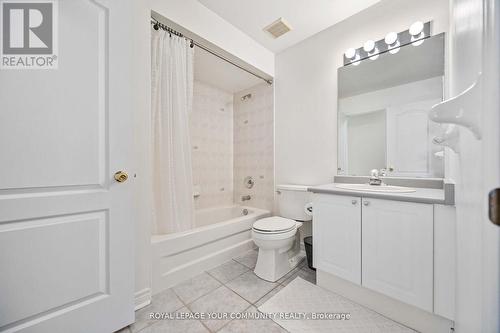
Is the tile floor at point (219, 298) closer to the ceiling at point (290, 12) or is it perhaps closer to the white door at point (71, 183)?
the white door at point (71, 183)

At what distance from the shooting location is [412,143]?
4.96 ft

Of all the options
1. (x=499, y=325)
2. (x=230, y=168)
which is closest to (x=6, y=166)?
(x=499, y=325)

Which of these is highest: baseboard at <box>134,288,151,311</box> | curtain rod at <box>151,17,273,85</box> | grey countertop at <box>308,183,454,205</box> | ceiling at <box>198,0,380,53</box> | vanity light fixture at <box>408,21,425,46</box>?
ceiling at <box>198,0,380,53</box>

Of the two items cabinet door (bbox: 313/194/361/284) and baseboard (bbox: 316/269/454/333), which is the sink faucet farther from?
baseboard (bbox: 316/269/454/333)

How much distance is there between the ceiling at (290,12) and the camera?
5.48ft

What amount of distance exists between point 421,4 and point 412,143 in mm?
1082

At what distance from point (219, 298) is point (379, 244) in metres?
1.18

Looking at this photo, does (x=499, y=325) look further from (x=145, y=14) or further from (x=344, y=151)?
(x=145, y=14)

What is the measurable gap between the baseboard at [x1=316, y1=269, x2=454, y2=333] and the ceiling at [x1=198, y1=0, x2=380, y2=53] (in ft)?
7.62

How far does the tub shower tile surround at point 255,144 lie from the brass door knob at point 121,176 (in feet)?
5.72

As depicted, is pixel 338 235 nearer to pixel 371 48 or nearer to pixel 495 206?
pixel 495 206

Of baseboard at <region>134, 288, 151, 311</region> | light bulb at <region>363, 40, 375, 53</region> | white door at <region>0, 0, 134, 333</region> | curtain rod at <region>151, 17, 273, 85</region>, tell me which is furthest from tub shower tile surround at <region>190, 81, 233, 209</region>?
light bulb at <region>363, 40, 375, 53</region>

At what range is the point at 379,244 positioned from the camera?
1199 mm

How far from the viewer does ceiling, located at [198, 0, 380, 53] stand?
1671mm
